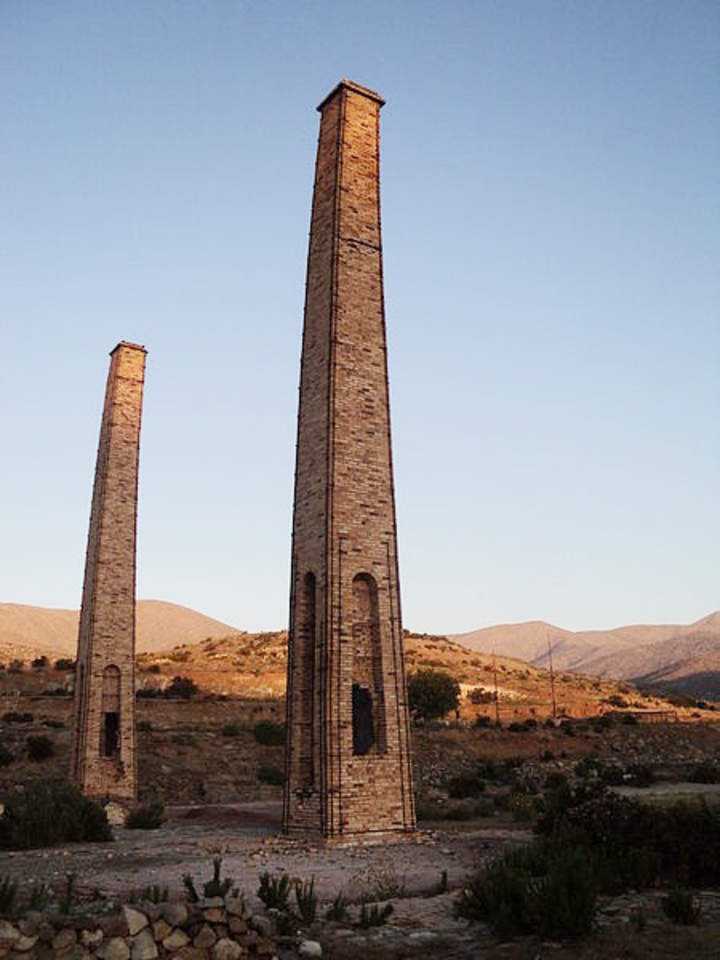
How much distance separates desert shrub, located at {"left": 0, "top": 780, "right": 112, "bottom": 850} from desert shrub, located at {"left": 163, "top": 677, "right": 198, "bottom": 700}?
31.8m

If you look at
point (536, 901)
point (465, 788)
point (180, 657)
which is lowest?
Answer: point (465, 788)

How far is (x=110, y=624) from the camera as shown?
2503cm

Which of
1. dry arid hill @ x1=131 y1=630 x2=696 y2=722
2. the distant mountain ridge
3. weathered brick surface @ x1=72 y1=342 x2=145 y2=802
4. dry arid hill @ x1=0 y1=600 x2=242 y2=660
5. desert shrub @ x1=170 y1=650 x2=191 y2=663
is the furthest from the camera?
dry arid hill @ x1=0 y1=600 x2=242 y2=660

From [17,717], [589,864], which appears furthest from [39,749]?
[589,864]

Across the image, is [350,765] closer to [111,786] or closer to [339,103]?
[111,786]

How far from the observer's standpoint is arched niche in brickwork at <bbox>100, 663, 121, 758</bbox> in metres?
24.8

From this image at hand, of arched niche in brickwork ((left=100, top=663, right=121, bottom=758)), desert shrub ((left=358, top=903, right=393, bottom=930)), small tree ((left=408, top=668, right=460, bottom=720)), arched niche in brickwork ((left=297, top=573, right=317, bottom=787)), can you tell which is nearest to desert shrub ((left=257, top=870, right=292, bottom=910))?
desert shrub ((left=358, top=903, right=393, bottom=930))

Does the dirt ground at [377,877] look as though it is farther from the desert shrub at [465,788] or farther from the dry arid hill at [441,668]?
the dry arid hill at [441,668]

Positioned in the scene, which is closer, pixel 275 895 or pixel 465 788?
pixel 275 895

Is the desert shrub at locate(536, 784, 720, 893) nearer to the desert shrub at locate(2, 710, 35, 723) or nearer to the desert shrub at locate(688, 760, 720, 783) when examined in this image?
the desert shrub at locate(688, 760, 720, 783)

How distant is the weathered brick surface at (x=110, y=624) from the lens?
2428 cm

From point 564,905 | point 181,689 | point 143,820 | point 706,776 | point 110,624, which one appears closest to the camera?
point 564,905

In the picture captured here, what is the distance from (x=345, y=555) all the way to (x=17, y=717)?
28.0 metres

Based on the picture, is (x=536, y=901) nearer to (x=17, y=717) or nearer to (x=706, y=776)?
(x=706, y=776)
